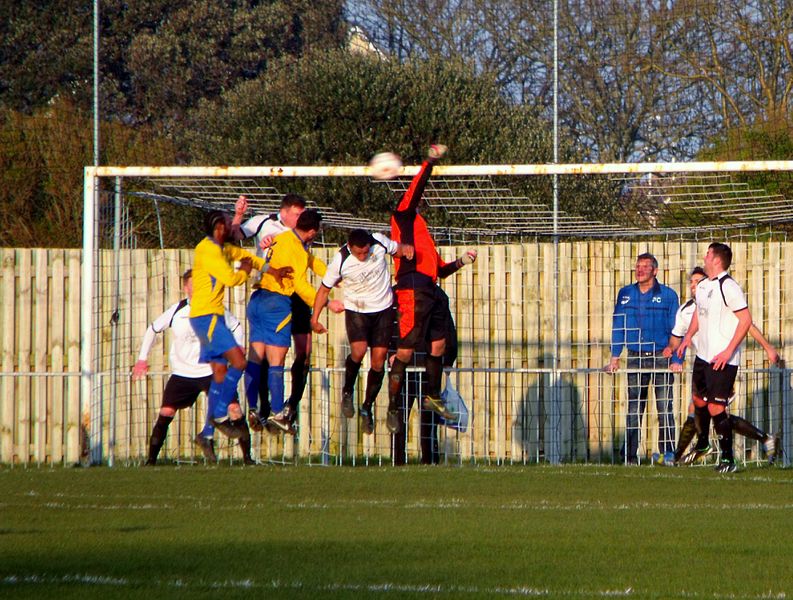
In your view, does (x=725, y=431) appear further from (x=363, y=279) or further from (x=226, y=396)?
(x=226, y=396)

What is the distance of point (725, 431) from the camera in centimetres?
1202

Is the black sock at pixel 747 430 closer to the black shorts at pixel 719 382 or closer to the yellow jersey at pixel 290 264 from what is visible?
the black shorts at pixel 719 382

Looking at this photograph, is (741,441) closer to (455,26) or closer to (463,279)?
(463,279)

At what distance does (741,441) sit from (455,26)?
13839mm

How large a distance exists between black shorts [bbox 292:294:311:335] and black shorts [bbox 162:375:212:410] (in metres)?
1.08

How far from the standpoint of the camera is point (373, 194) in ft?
65.0

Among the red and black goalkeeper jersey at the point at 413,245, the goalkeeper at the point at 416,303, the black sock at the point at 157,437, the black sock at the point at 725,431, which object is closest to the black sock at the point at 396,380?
the goalkeeper at the point at 416,303

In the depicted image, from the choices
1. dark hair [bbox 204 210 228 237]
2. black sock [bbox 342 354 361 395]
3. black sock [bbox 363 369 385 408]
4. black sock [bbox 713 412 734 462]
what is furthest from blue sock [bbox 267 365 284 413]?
black sock [bbox 713 412 734 462]

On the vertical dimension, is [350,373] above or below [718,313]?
below

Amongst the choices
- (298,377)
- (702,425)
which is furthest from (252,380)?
(702,425)

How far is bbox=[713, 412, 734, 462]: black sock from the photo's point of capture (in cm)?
1196

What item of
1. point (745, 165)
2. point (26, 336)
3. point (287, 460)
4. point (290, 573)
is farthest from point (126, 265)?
point (290, 573)

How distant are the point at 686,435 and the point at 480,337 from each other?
133 inches

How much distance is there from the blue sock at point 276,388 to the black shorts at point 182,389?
1.02 meters
